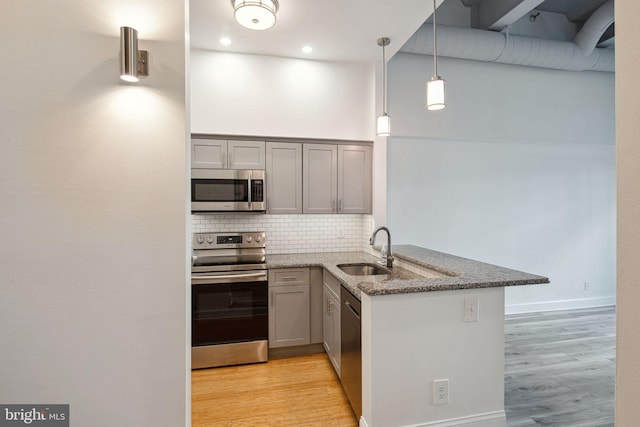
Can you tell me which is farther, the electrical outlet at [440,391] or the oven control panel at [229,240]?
the oven control panel at [229,240]

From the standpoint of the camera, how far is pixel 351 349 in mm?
2254

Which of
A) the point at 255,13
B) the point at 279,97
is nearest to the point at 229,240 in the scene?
the point at 279,97

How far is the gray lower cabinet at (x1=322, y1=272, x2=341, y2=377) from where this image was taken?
8.86 ft

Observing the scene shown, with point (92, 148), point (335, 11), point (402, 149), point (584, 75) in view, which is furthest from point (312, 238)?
point (584, 75)

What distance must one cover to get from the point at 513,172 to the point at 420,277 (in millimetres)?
2783

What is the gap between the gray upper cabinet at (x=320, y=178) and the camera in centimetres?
352

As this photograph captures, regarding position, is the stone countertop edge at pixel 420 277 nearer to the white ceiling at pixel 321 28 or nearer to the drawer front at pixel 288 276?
the drawer front at pixel 288 276

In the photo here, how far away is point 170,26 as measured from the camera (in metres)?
1.57

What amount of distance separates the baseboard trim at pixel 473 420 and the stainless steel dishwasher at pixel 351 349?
413 mm

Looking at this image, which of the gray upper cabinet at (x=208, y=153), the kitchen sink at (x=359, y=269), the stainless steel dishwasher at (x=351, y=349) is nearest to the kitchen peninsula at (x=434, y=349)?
the stainless steel dishwasher at (x=351, y=349)

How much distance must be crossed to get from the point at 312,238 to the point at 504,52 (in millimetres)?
3162

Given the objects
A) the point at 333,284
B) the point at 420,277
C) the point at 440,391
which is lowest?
the point at 440,391

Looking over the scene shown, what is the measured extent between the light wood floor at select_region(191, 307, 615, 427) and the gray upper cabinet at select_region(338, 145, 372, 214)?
1669mm

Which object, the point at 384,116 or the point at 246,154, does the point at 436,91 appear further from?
the point at 246,154
